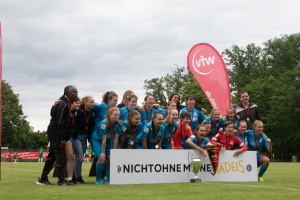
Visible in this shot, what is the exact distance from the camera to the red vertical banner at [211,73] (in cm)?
1777

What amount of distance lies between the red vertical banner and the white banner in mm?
7144

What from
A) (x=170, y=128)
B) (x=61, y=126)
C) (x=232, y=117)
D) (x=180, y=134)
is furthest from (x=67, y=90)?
(x=232, y=117)

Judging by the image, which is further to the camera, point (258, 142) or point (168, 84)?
point (168, 84)

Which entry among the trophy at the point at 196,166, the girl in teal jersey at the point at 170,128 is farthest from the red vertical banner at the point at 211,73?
the trophy at the point at 196,166

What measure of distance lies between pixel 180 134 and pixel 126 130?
4.69 ft

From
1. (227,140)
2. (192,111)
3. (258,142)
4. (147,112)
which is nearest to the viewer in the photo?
(147,112)

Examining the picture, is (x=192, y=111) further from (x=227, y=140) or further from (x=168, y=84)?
(x=168, y=84)

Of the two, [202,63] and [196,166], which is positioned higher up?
[202,63]

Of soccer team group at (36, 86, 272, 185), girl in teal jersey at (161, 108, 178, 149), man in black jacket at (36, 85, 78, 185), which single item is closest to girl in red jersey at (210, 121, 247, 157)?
soccer team group at (36, 86, 272, 185)

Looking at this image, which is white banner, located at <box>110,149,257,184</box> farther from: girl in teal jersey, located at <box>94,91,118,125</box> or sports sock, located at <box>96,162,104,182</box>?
girl in teal jersey, located at <box>94,91,118,125</box>

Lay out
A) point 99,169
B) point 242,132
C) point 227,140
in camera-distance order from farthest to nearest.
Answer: point 242,132
point 227,140
point 99,169

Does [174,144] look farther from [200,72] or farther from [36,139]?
[36,139]

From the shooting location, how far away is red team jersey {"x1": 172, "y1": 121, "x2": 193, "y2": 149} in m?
10.3

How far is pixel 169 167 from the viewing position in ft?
31.9
